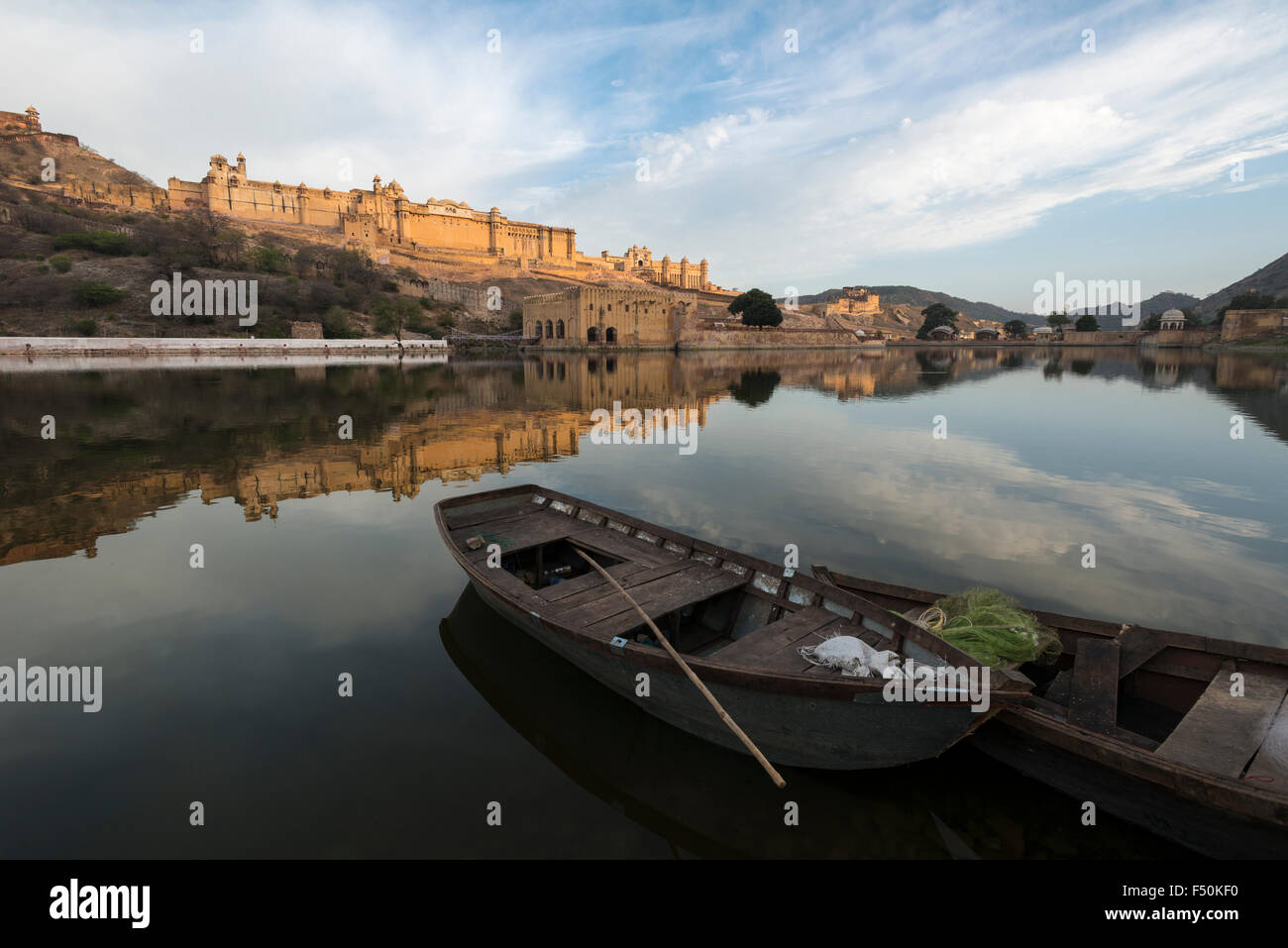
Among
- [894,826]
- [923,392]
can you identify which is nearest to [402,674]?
[894,826]

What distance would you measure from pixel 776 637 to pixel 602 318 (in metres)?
73.2

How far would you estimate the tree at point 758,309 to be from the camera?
9375 cm

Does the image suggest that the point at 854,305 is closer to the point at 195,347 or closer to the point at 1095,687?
the point at 195,347

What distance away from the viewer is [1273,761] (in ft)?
13.5

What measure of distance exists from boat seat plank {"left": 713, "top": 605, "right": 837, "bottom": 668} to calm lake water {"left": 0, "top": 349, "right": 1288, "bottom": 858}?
0.88 meters

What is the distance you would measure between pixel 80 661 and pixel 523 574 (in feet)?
16.3

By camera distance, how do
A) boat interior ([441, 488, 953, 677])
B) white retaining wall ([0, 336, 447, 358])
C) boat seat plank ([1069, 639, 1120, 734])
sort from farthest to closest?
white retaining wall ([0, 336, 447, 358])
boat interior ([441, 488, 953, 677])
boat seat plank ([1069, 639, 1120, 734])

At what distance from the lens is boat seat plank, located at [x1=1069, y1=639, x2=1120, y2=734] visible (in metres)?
4.60

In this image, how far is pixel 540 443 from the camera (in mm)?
18812

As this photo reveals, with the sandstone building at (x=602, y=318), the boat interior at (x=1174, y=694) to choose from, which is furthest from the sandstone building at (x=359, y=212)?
the boat interior at (x=1174, y=694)

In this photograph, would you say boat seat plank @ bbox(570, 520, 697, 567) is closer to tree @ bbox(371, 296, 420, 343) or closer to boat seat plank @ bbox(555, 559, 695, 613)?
boat seat plank @ bbox(555, 559, 695, 613)

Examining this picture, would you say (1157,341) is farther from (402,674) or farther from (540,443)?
(402,674)

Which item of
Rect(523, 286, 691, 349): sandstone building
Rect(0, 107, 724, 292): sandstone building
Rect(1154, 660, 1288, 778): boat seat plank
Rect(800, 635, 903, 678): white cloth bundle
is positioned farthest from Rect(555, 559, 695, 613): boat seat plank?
Rect(0, 107, 724, 292): sandstone building

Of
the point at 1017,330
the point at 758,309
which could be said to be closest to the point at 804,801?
the point at 758,309
